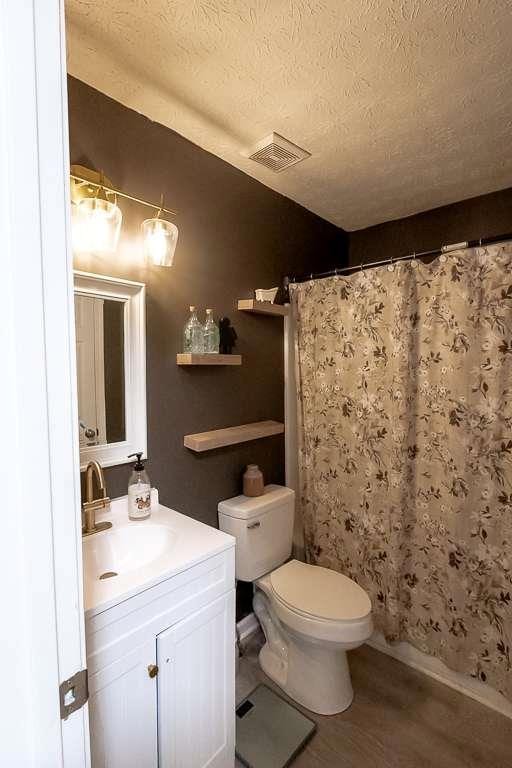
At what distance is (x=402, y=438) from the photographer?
1751 millimetres

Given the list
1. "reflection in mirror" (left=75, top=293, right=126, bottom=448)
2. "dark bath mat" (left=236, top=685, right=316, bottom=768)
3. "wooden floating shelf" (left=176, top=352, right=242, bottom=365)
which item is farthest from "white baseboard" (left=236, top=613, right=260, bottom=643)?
"wooden floating shelf" (left=176, top=352, right=242, bottom=365)

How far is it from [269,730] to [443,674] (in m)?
0.87

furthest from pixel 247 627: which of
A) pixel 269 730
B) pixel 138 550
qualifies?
pixel 138 550

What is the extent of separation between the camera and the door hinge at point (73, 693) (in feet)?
1.79

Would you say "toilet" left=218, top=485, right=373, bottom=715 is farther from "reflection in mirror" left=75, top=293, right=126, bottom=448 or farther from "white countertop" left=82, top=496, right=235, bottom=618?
"reflection in mirror" left=75, top=293, right=126, bottom=448

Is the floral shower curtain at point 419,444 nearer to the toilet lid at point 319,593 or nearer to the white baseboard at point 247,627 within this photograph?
the toilet lid at point 319,593

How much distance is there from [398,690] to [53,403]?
2.01 meters

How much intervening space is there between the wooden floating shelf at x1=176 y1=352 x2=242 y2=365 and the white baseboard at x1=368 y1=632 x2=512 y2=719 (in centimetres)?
164

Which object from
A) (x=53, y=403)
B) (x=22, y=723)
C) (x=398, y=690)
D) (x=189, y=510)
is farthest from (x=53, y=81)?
(x=398, y=690)

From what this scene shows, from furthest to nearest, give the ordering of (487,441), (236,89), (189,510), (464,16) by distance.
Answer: (189,510) → (487,441) → (236,89) → (464,16)

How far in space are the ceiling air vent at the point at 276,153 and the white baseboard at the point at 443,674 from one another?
94.5 inches

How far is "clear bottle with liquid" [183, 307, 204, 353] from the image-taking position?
5.21ft

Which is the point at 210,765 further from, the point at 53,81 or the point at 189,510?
the point at 53,81

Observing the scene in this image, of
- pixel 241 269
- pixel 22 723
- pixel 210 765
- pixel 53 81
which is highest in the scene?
pixel 241 269
